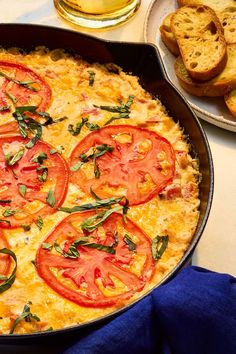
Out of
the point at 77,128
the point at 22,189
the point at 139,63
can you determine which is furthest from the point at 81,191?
the point at 139,63

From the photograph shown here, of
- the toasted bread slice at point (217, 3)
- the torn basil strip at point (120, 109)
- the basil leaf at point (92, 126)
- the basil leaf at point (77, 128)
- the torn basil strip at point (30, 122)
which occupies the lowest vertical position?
the torn basil strip at point (30, 122)

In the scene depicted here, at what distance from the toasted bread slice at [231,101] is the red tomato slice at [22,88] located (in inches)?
32.2

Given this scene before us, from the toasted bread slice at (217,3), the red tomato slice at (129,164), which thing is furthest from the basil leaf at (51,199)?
the toasted bread slice at (217,3)

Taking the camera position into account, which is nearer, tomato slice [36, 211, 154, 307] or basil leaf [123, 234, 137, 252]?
tomato slice [36, 211, 154, 307]

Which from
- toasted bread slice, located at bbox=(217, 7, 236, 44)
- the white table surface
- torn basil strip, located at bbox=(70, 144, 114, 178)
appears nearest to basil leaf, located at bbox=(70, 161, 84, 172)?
torn basil strip, located at bbox=(70, 144, 114, 178)

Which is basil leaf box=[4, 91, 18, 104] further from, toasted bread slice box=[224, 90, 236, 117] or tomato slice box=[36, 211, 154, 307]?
toasted bread slice box=[224, 90, 236, 117]

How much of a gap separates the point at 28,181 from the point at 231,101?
3.48 ft

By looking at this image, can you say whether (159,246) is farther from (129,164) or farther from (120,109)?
(120,109)

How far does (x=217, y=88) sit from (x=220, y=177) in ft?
1.43

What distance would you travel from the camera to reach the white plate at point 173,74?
115 inches

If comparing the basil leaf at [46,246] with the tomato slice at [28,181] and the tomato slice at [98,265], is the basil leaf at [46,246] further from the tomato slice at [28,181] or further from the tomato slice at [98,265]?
the tomato slice at [28,181]

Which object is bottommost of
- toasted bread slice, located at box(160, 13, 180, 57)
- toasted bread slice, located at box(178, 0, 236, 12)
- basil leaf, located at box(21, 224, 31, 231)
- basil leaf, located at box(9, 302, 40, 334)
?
basil leaf, located at box(9, 302, 40, 334)

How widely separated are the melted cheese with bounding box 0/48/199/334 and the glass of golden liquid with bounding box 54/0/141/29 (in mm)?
590

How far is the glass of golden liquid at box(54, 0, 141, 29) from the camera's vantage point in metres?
3.41
